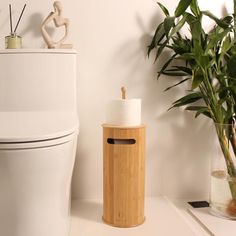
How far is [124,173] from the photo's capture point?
1.12m

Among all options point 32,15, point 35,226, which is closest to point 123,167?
point 35,226

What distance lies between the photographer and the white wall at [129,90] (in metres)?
1.35

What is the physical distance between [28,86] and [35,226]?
0.62 metres

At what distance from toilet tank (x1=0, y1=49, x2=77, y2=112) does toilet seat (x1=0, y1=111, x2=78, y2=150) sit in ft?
0.65

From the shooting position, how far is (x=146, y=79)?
1.41m

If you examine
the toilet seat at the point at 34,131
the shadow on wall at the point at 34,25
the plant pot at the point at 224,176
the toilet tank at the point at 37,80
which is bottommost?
the plant pot at the point at 224,176

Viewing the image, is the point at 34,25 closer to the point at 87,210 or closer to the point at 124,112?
the point at 124,112

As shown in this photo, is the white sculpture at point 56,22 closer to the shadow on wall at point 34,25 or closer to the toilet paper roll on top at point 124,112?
the shadow on wall at point 34,25

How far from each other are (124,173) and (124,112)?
225mm

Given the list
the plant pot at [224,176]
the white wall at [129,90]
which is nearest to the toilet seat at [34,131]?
the white wall at [129,90]

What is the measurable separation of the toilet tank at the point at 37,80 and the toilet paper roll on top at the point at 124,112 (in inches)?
9.6

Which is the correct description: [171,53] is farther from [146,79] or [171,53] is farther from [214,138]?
[214,138]

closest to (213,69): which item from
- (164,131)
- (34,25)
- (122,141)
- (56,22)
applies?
(164,131)

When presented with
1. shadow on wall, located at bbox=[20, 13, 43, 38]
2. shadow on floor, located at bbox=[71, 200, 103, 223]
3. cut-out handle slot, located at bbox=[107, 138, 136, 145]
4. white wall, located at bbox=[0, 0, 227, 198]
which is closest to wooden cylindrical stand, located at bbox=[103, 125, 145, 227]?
cut-out handle slot, located at bbox=[107, 138, 136, 145]
